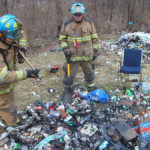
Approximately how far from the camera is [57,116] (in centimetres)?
371

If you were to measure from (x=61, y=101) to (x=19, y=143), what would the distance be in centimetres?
155

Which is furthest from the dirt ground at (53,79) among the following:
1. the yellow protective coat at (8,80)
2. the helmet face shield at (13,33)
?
the helmet face shield at (13,33)

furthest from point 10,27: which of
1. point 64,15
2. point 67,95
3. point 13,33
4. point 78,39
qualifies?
point 64,15

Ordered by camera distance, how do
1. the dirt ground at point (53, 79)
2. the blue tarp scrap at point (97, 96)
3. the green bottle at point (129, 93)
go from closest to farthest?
1. the blue tarp scrap at point (97, 96)
2. the green bottle at point (129, 93)
3. the dirt ground at point (53, 79)

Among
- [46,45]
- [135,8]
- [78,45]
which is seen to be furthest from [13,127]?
[135,8]

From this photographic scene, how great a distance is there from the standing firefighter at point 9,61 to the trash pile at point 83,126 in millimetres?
439

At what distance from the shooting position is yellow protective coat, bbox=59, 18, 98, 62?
151 inches

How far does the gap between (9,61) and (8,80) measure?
42 centimetres

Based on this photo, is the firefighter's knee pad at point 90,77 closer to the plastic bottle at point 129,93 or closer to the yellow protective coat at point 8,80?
the plastic bottle at point 129,93

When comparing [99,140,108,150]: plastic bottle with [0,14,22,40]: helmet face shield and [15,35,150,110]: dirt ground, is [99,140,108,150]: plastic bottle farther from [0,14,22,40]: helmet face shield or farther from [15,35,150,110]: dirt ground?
[0,14,22,40]: helmet face shield

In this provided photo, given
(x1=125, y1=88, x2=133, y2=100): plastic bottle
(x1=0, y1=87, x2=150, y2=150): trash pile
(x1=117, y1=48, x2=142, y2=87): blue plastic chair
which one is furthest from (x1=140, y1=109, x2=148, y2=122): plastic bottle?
(x1=117, y1=48, x2=142, y2=87): blue plastic chair

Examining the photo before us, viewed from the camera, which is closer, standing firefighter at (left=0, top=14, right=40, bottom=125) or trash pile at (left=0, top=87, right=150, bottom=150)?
standing firefighter at (left=0, top=14, right=40, bottom=125)

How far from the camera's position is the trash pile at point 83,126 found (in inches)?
117

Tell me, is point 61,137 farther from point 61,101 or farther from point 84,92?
point 84,92
